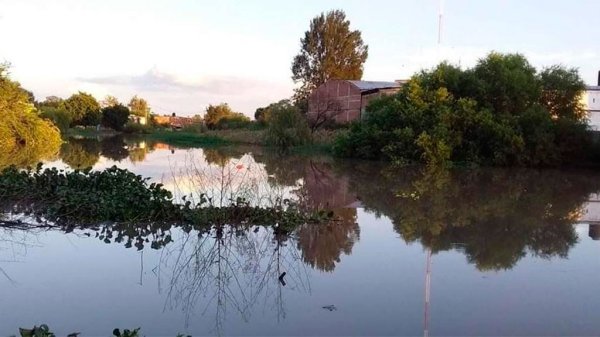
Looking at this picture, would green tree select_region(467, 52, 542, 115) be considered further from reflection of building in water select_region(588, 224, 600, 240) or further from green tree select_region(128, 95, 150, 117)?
green tree select_region(128, 95, 150, 117)

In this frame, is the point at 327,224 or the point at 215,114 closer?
the point at 327,224

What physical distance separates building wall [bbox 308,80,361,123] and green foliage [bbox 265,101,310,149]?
760cm

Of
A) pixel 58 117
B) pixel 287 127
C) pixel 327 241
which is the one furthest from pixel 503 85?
pixel 58 117

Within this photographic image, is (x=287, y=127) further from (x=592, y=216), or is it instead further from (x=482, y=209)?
(x=592, y=216)

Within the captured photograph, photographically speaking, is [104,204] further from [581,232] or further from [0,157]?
[0,157]

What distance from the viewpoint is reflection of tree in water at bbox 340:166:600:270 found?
8.30 meters

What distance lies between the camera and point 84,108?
75.9 metres

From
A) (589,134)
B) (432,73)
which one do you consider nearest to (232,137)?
(432,73)

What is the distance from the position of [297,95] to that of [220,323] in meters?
54.0

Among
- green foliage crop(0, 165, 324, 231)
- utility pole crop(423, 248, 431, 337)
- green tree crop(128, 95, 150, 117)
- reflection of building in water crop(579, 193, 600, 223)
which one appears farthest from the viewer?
green tree crop(128, 95, 150, 117)

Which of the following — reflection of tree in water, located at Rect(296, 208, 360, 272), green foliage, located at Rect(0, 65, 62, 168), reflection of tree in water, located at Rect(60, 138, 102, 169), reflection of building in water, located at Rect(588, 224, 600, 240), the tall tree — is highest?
the tall tree

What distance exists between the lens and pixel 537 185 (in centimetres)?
1833

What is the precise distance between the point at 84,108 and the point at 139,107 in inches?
983

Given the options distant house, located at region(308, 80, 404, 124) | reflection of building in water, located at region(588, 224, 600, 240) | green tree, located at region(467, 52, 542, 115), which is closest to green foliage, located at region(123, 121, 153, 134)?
distant house, located at region(308, 80, 404, 124)
